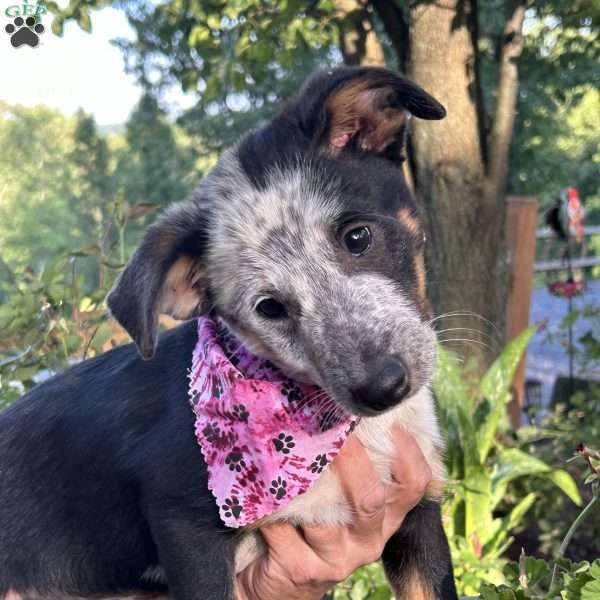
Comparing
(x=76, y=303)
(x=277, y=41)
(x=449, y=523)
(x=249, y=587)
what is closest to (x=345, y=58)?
(x=277, y=41)

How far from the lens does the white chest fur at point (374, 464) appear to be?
1.92 meters

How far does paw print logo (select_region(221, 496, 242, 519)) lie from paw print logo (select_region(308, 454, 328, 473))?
19 centimetres

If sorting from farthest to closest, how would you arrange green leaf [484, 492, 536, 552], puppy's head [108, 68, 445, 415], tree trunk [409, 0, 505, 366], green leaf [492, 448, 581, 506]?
tree trunk [409, 0, 505, 366]
green leaf [484, 492, 536, 552]
green leaf [492, 448, 581, 506]
puppy's head [108, 68, 445, 415]

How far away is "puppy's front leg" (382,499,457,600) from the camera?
1.96 meters

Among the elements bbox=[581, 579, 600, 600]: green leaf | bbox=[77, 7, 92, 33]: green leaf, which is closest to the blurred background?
bbox=[77, 7, 92, 33]: green leaf

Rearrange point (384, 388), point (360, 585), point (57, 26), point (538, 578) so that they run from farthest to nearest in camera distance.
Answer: point (57, 26), point (360, 585), point (384, 388), point (538, 578)

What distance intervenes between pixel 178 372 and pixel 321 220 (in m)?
0.55

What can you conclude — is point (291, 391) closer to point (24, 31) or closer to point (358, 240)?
point (358, 240)

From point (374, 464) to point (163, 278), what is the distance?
71cm

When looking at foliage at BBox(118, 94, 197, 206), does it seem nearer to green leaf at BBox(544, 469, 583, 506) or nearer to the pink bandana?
green leaf at BBox(544, 469, 583, 506)

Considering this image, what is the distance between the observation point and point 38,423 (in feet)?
6.89

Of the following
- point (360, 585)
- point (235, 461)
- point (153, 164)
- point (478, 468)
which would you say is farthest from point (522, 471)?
point (153, 164)

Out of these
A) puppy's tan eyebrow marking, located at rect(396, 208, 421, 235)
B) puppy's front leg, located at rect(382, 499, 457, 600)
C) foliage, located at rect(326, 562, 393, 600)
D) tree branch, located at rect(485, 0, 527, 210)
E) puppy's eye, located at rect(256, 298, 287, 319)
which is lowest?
foliage, located at rect(326, 562, 393, 600)

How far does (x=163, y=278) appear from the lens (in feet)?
6.05
